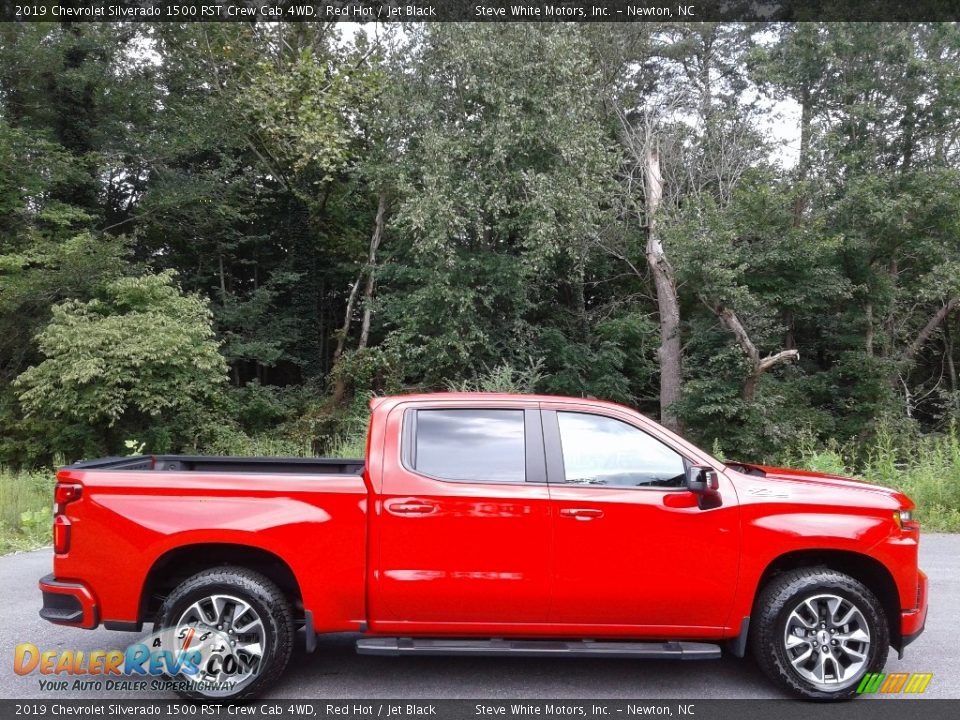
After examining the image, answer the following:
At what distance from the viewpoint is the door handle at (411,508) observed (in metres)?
4.11

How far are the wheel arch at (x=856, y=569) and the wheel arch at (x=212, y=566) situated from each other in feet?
9.51

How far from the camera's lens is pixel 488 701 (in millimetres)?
4129

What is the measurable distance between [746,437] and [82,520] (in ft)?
51.6

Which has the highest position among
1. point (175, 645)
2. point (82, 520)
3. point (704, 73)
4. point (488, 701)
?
point (704, 73)

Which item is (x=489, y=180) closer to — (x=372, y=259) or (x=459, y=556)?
(x=372, y=259)

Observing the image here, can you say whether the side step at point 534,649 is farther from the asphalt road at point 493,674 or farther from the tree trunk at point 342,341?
the tree trunk at point 342,341

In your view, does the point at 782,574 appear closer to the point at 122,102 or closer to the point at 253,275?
the point at 122,102

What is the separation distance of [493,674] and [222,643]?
1.70 metres

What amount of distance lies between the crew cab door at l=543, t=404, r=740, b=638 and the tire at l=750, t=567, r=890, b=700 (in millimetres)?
312

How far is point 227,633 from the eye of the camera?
13.4 ft

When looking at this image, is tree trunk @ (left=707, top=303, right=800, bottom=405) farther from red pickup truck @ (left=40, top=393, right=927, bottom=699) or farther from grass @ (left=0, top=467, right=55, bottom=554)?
grass @ (left=0, top=467, right=55, bottom=554)

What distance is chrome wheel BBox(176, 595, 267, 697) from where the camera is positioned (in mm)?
4035

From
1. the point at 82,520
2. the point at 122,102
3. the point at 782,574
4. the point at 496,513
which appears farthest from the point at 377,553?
the point at 122,102

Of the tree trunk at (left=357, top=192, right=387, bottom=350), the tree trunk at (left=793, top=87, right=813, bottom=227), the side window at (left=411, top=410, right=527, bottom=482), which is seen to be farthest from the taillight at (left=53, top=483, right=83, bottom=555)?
the tree trunk at (left=357, top=192, right=387, bottom=350)
